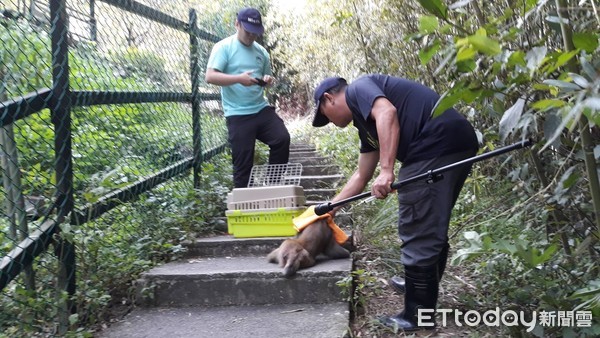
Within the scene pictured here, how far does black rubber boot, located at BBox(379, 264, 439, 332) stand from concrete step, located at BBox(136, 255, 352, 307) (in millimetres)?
512

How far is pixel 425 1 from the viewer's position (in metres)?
1.66

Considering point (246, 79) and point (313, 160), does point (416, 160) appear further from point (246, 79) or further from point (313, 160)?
point (313, 160)

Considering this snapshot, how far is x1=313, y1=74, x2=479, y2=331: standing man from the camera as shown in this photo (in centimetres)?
316

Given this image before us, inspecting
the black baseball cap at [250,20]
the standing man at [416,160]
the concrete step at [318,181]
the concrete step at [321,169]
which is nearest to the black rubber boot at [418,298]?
the standing man at [416,160]

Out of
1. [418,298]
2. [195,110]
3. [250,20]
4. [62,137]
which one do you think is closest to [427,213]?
[418,298]

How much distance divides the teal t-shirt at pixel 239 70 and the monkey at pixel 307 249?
5.68ft

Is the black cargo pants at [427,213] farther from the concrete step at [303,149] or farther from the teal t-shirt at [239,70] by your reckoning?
the concrete step at [303,149]

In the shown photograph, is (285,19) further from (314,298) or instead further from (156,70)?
(314,298)

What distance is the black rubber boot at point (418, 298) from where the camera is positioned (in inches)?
125

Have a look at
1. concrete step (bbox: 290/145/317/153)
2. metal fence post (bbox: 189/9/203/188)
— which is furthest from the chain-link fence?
concrete step (bbox: 290/145/317/153)

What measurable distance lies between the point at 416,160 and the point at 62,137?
1.97m

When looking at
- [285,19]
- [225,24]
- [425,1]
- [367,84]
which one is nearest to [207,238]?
[367,84]

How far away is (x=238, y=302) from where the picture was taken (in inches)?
149

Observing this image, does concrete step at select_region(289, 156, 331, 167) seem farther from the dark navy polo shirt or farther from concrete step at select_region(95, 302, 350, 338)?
the dark navy polo shirt
